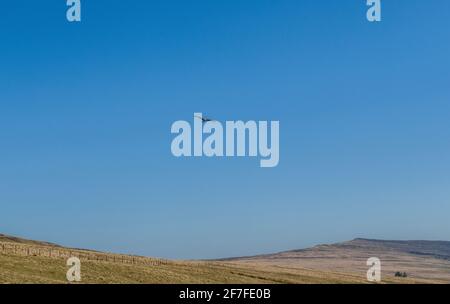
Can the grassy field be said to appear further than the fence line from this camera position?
No

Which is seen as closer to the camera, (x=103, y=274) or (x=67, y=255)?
(x=103, y=274)

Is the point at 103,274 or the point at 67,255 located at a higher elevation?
the point at 67,255

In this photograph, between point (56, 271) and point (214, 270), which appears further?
point (214, 270)

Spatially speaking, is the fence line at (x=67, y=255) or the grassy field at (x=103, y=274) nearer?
the grassy field at (x=103, y=274)

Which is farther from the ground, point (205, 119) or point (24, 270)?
point (205, 119)
